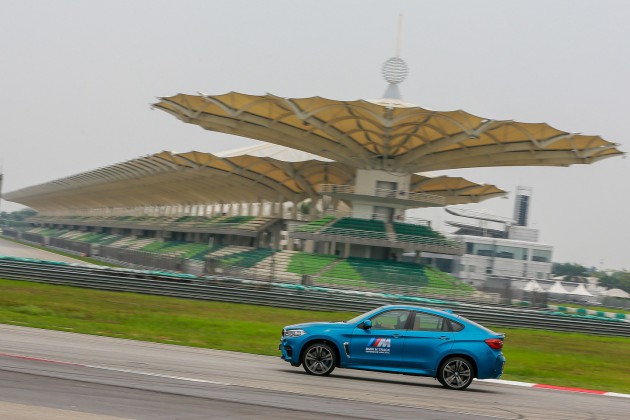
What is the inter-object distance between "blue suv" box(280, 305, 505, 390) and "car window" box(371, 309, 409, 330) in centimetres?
2

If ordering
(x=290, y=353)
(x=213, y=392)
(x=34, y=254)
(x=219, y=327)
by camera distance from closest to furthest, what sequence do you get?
(x=213, y=392), (x=290, y=353), (x=219, y=327), (x=34, y=254)

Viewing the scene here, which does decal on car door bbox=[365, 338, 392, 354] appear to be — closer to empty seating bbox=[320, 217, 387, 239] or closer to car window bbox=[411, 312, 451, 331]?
car window bbox=[411, 312, 451, 331]

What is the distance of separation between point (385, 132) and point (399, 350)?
43546 millimetres

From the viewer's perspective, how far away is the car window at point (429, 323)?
15508 millimetres

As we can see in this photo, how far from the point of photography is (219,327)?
2684 cm

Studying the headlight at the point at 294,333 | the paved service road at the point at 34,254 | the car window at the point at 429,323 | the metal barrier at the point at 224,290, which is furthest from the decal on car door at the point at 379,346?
the paved service road at the point at 34,254

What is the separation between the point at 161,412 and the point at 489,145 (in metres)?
50.9

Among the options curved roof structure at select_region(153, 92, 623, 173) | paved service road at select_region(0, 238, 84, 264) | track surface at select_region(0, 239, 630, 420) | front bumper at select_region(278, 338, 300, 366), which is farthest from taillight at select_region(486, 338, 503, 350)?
paved service road at select_region(0, 238, 84, 264)

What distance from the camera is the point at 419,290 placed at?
168 feet

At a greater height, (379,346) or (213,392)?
(379,346)

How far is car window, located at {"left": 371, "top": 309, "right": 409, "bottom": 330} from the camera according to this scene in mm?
15477

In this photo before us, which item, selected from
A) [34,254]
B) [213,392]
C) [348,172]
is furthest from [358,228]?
[213,392]

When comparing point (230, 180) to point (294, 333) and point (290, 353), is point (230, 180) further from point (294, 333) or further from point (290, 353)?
point (294, 333)

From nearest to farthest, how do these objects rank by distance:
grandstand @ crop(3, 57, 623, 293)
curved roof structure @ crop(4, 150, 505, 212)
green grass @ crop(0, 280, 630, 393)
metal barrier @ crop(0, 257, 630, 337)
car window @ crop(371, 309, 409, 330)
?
car window @ crop(371, 309, 409, 330) → green grass @ crop(0, 280, 630, 393) → metal barrier @ crop(0, 257, 630, 337) → grandstand @ crop(3, 57, 623, 293) → curved roof structure @ crop(4, 150, 505, 212)
